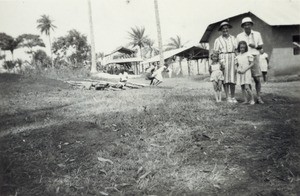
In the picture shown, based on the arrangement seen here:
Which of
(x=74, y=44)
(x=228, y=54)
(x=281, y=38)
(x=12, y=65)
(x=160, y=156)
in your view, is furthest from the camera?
(x=74, y=44)

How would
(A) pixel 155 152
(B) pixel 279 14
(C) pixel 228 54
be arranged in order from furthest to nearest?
(B) pixel 279 14
(C) pixel 228 54
(A) pixel 155 152

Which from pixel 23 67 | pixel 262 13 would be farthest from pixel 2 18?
pixel 262 13

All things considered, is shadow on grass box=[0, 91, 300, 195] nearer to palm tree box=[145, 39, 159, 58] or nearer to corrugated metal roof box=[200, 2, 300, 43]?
corrugated metal roof box=[200, 2, 300, 43]

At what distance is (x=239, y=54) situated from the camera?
6.07m

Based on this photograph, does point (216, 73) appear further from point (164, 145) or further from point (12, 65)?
point (12, 65)

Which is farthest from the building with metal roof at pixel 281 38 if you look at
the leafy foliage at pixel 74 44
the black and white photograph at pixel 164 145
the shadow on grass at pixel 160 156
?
the leafy foliage at pixel 74 44

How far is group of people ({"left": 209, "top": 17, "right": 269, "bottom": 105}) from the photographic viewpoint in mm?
5965

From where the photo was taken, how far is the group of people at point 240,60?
19.6ft

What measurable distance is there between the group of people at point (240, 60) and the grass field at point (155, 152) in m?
0.54

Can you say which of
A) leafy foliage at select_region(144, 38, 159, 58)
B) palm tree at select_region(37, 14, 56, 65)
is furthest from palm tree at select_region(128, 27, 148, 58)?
palm tree at select_region(37, 14, 56, 65)

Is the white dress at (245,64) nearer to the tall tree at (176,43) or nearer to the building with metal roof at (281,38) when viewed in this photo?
the building with metal roof at (281,38)

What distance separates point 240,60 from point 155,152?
10.2 ft

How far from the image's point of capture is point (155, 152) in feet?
12.4

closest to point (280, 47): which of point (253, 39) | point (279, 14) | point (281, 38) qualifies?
point (281, 38)
